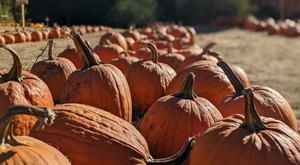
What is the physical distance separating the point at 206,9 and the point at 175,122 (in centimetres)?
3205

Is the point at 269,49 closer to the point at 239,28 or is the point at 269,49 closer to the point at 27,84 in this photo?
the point at 239,28

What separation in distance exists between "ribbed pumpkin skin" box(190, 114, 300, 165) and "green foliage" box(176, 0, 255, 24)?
31395mm

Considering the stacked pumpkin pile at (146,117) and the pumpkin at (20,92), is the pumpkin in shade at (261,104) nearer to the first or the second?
the stacked pumpkin pile at (146,117)

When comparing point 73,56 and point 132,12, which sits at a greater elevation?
point 73,56

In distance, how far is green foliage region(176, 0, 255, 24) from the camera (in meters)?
34.1

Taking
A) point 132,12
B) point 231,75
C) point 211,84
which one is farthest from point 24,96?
point 132,12

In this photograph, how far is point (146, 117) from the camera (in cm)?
338

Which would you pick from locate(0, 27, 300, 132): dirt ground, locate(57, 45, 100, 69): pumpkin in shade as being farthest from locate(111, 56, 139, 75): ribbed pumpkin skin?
locate(0, 27, 300, 132): dirt ground

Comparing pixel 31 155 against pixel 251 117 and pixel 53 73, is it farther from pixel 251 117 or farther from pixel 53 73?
pixel 53 73

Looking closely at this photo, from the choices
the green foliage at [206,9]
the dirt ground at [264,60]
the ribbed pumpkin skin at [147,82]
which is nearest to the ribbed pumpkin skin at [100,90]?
the ribbed pumpkin skin at [147,82]

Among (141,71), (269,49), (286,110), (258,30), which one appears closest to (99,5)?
(269,49)

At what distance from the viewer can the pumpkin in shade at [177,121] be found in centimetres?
319

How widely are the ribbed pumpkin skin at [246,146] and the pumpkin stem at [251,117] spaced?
0.11ft

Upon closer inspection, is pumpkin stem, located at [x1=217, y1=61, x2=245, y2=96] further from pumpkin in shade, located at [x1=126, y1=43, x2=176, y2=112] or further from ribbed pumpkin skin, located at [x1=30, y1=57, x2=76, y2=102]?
ribbed pumpkin skin, located at [x1=30, y1=57, x2=76, y2=102]
